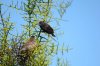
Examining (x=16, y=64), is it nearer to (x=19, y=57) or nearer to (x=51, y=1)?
(x=19, y=57)

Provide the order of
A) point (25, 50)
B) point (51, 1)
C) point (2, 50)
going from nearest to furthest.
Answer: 1. point (25, 50)
2. point (2, 50)
3. point (51, 1)

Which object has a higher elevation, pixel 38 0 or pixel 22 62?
pixel 38 0

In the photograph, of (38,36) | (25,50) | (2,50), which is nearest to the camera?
(25,50)

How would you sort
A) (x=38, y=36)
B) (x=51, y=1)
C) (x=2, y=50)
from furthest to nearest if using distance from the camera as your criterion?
(x=51, y=1)
(x=38, y=36)
(x=2, y=50)

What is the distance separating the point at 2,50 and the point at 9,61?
27 cm

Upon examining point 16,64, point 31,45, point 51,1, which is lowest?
point 16,64

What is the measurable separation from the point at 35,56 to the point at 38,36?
529 millimetres

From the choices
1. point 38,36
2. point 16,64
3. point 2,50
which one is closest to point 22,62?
point 16,64

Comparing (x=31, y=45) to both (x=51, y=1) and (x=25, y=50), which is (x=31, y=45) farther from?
(x=51, y=1)

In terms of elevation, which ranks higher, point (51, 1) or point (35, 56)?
point (51, 1)

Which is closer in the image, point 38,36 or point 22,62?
point 22,62

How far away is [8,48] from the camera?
520cm

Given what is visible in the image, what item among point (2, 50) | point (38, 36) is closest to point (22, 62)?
point (2, 50)

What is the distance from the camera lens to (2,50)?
523cm
